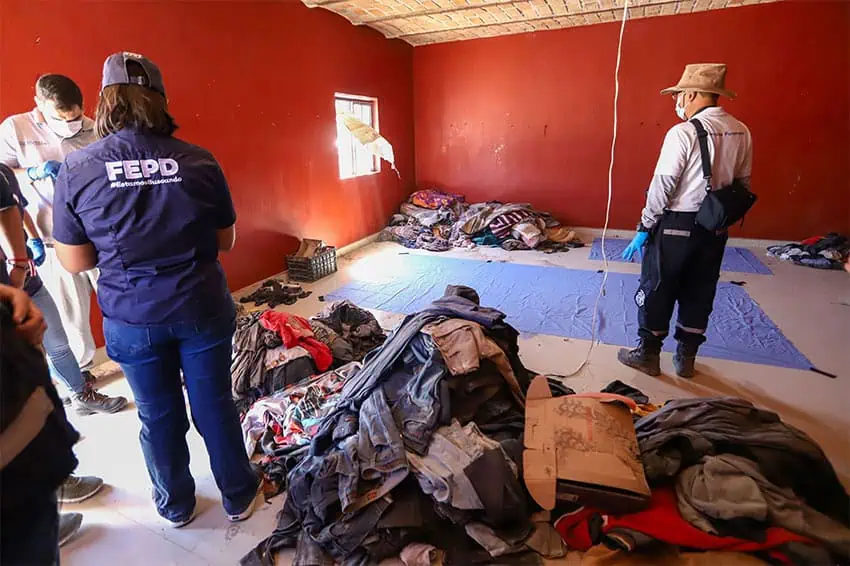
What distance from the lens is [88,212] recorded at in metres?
1.36

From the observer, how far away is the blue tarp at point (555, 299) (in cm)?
321

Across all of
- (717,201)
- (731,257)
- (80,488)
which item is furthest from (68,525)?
(731,257)

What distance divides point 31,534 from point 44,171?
197cm

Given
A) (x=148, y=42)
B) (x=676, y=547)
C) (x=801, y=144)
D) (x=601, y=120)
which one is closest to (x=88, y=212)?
(x=676, y=547)

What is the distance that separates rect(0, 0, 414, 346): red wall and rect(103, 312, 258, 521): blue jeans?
199 centimetres

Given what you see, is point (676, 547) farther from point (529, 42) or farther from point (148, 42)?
point (529, 42)

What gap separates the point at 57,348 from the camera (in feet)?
7.57

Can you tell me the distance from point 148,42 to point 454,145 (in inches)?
176

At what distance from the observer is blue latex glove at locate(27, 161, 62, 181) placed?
215cm

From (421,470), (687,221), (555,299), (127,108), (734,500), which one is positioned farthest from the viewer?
(555,299)

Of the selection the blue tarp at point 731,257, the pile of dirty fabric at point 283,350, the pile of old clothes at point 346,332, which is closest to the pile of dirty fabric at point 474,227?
the blue tarp at point 731,257

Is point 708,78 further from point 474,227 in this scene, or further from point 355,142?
point 355,142

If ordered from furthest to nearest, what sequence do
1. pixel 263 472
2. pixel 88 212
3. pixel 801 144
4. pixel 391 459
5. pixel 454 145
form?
1. pixel 454 145
2. pixel 801 144
3. pixel 263 472
4. pixel 391 459
5. pixel 88 212

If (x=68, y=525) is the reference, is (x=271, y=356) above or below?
above
